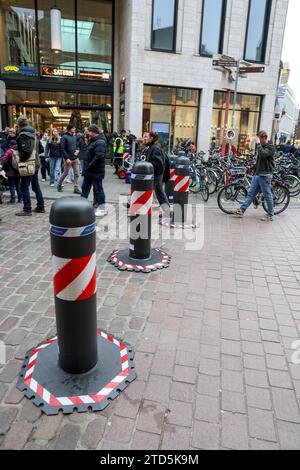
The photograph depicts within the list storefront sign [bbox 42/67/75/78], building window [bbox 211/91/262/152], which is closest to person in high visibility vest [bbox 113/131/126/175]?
building window [bbox 211/91/262/152]

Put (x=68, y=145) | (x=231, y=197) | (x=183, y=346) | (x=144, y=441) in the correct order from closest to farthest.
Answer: (x=144, y=441) < (x=183, y=346) < (x=231, y=197) < (x=68, y=145)

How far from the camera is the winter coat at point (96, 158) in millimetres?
7457

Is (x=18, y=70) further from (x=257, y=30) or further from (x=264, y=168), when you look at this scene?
(x=264, y=168)

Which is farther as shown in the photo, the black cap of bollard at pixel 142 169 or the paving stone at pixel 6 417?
the black cap of bollard at pixel 142 169

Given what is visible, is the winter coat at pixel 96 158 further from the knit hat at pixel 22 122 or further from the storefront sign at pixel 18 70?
the storefront sign at pixel 18 70

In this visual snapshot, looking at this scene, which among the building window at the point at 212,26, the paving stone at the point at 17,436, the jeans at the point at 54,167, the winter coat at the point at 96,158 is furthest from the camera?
the building window at the point at 212,26

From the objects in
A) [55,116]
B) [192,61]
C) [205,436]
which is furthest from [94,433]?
[55,116]

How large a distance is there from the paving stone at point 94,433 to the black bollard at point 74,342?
106 millimetres

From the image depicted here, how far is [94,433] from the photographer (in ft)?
7.43

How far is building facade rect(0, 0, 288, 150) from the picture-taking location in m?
16.4

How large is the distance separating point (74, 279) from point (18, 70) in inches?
763

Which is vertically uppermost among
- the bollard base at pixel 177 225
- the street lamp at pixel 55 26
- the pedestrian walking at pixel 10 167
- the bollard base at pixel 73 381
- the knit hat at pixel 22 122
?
the street lamp at pixel 55 26

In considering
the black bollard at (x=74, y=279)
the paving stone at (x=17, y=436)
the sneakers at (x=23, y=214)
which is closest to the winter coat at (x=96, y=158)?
the sneakers at (x=23, y=214)
